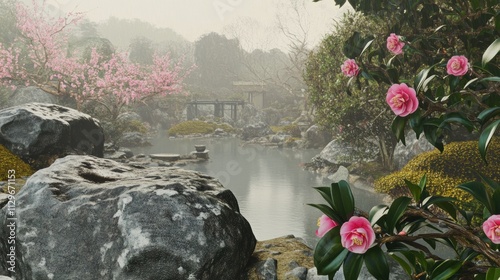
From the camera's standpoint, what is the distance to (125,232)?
4.08m

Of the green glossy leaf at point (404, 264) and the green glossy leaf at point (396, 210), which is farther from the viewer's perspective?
the green glossy leaf at point (404, 264)

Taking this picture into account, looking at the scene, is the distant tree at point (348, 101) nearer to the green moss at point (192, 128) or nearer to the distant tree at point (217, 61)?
the green moss at point (192, 128)

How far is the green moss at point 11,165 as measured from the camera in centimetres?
794

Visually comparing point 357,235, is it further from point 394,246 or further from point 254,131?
point 254,131

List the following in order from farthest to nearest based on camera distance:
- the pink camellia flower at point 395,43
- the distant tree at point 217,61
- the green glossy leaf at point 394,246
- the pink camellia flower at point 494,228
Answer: the distant tree at point 217,61 → the pink camellia flower at point 395,43 → the green glossy leaf at point 394,246 → the pink camellia flower at point 494,228

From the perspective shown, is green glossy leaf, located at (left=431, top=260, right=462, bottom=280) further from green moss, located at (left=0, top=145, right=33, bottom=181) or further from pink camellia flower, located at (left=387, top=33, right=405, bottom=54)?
green moss, located at (left=0, top=145, right=33, bottom=181)

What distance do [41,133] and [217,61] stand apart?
149 ft

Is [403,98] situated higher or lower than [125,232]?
higher

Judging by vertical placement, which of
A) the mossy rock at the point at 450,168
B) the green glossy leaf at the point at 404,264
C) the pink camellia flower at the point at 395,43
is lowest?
the mossy rock at the point at 450,168

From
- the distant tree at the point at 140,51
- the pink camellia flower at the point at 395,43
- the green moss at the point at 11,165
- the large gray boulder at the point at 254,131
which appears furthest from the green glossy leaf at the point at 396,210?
the distant tree at the point at 140,51

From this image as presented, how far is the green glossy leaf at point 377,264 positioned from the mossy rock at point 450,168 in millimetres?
7847

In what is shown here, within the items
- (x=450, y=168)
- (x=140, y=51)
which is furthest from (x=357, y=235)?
(x=140, y=51)

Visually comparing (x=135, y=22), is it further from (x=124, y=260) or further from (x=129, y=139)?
(x=124, y=260)

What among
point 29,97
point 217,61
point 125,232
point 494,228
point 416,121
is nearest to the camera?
point 494,228
